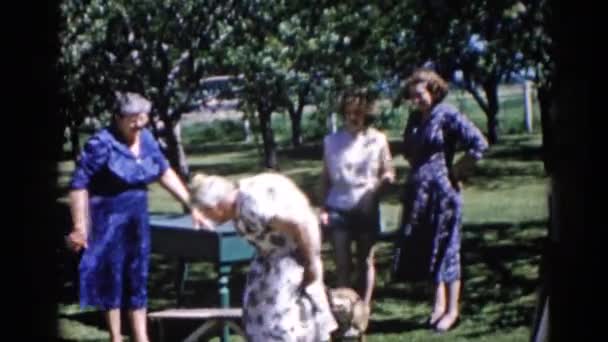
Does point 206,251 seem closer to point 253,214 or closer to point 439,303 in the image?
point 439,303

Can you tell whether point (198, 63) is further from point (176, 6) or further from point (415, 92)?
point (415, 92)

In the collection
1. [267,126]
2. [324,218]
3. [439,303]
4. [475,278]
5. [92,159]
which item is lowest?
[475,278]

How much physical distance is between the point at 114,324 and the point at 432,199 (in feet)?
4.89

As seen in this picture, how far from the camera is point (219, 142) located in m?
22.3

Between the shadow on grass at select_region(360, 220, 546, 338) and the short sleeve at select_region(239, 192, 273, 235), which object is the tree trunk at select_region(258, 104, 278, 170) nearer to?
the shadow on grass at select_region(360, 220, 546, 338)

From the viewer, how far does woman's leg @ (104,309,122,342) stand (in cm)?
489

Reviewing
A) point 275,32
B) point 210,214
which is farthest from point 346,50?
point 210,214

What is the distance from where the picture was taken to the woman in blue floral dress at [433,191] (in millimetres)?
A: 5051

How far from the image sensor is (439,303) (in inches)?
205

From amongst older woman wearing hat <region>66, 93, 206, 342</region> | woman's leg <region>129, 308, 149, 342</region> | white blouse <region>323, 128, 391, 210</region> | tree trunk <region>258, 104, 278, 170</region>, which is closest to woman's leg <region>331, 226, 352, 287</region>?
white blouse <region>323, 128, 391, 210</region>

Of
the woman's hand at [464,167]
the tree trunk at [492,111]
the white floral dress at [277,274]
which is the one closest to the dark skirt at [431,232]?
the woman's hand at [464,167]

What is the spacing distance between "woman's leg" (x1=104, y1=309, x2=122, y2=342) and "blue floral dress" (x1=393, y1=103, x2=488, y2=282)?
4.17 ft

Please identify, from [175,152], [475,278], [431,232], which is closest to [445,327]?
[431,232]

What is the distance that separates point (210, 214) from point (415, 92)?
1.72 meters
